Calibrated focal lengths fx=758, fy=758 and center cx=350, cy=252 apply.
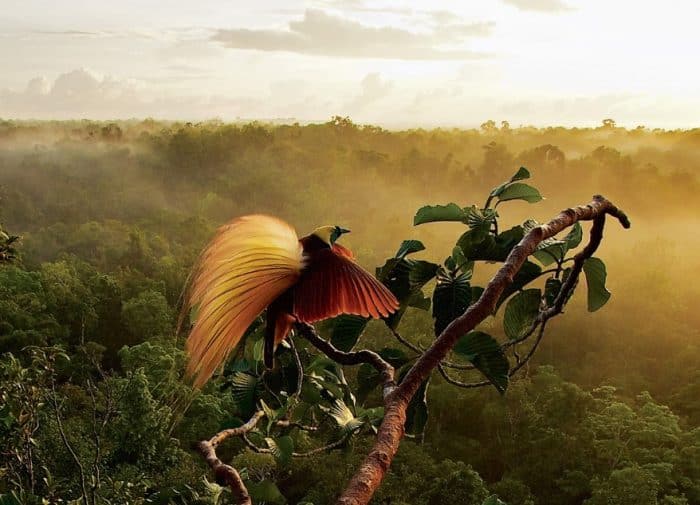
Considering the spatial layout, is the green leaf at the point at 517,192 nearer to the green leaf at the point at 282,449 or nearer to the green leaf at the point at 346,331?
the green leaf at the point at 346,331

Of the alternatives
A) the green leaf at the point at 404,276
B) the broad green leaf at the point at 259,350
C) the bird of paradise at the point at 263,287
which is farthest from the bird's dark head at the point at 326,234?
the broad green leaf at the point at 259,350

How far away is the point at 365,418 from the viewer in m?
0.75

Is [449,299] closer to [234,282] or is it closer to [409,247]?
[409,247]

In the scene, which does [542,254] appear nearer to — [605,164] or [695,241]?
[695,241]

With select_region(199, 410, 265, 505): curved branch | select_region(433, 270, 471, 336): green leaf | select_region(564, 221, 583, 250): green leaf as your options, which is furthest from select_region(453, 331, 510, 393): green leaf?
select_region(199, 410, 265, 505): curved branch

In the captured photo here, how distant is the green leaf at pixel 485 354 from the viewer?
2.13 ft

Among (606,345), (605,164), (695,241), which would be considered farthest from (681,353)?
(605,164)

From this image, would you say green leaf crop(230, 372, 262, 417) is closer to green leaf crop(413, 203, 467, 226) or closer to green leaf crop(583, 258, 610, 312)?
green leaf crop(413, 203, 467, 226)

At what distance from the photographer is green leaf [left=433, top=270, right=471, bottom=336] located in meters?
0.70

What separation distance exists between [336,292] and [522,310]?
28 centimetres

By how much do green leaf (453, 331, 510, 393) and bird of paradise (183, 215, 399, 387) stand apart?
0.49ft

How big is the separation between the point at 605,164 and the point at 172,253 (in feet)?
36.7

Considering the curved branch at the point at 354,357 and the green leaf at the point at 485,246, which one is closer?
the curved branch at the point at 354,357

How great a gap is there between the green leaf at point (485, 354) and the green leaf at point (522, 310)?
85 millimetres
